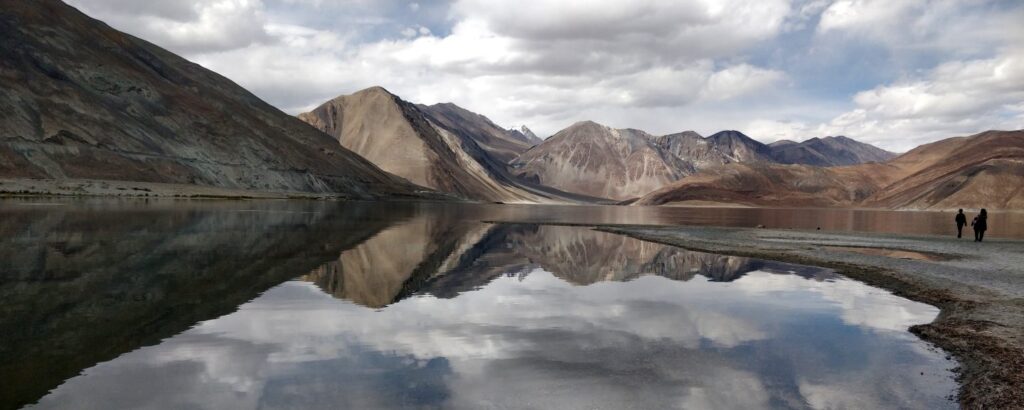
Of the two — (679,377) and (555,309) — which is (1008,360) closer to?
(679,377)

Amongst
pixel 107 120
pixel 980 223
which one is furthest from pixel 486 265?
pixel 107 120

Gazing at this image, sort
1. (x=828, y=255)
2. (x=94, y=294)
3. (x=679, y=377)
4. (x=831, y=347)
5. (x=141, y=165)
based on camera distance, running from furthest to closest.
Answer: (x=141, y=165)
(x=828, y=255)
(x=94, y=294)
(x=831, y=347)
(x=679, y=377)

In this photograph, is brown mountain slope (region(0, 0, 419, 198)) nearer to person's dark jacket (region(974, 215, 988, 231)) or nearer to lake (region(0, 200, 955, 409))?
lake (region(0, 200, 955, 409))

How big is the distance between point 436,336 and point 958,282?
22.0 metres

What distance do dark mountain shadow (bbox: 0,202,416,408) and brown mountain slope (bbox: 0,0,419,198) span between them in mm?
96100

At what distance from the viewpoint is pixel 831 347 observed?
16016 millimetres

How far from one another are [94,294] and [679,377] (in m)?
17.4

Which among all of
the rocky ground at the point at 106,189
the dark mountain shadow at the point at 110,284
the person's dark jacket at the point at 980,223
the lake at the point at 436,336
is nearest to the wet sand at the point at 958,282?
the lake at the point at 436,336

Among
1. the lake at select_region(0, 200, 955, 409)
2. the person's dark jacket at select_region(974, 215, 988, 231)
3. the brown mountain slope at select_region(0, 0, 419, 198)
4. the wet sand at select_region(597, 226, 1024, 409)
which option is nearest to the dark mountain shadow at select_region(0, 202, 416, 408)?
the lake at select_region(0, 200, 955, 409)

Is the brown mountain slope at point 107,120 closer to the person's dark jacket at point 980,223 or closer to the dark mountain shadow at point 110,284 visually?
the dark mountain shadow at point 110,284

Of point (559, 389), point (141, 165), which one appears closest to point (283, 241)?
point (559, 389)

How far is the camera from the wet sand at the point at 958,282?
12922 millimetres

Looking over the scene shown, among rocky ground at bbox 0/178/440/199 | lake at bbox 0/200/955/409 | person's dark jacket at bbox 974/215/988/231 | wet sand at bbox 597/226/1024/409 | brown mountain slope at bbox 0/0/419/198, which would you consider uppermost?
brown mountain slope at bbox 0/0/419/198

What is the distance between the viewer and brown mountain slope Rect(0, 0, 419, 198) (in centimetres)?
12669
